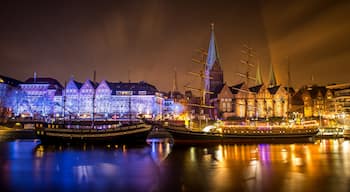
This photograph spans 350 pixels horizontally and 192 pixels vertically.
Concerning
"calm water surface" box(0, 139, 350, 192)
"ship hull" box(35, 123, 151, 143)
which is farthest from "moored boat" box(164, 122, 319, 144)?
"calm water surface" box(0, 139, 350, 192)

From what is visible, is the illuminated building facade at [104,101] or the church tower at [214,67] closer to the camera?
the illuminated building facade at [104,101]

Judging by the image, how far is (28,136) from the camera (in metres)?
72.0

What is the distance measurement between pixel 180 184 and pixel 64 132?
117ft

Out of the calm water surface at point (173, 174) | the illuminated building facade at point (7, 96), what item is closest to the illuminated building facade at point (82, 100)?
the illuminated building facade at point (7, 96)

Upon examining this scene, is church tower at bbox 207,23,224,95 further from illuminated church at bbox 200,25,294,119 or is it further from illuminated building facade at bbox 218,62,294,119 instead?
illuminated building facade at bbox 218,62,294,119

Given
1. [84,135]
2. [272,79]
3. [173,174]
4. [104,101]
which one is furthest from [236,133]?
[272,79]

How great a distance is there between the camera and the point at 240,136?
2119 inches

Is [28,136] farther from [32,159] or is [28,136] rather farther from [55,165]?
[55,165]

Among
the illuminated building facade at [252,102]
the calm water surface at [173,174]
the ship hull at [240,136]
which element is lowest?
the calm water surface at [173,174]

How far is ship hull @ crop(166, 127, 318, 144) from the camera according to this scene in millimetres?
51750

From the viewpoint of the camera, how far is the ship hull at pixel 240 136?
51.8 meters

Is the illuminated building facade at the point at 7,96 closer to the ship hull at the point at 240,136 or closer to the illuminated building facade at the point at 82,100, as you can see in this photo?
the illuminated building facade at the point at 82,100

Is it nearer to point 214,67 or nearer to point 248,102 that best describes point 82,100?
point 214,67

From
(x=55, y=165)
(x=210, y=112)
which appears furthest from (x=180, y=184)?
(x=210, y=112)
